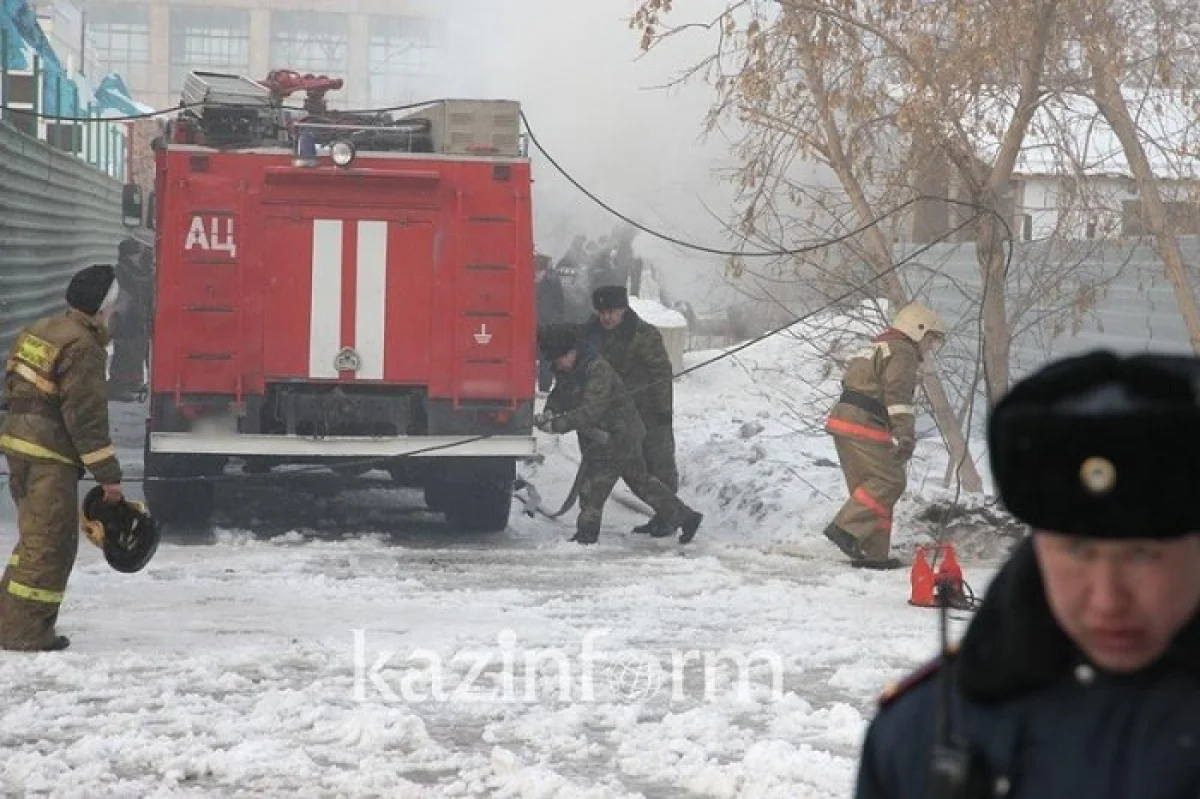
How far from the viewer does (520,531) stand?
14031mm

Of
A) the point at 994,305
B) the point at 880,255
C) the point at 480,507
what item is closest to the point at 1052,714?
the point at 480,507

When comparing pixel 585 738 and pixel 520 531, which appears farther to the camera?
pixel 520 531

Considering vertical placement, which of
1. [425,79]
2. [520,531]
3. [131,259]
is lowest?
[520,531]

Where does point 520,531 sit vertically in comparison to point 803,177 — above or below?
below

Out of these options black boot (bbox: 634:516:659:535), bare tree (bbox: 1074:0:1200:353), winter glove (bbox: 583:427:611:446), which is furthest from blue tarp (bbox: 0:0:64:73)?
bare tree (bbox: 1074:0:1200:353)

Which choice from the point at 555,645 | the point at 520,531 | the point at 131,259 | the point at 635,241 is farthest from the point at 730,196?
the point at 555,645

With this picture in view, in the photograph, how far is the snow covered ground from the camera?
642cm

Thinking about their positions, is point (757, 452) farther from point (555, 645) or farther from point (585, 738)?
point (585, 738)

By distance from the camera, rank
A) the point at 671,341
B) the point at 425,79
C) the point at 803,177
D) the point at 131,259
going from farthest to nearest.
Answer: the point at 425,79 < the point at 803,177 < the point at 671,341 < the point at 131,259

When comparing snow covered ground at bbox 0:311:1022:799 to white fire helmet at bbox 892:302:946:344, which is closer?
snow covered ground at bbox 0:311:1022:799

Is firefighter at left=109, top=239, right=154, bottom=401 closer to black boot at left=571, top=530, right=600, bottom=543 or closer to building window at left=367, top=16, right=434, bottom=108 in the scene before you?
black boot at left=571, top=530, right=600, bottom=543

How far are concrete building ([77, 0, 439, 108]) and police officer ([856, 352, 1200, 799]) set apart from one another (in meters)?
67.3

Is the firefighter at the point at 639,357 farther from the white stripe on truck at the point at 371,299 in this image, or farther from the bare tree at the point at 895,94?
the white stripe on truck at the point at 371,299

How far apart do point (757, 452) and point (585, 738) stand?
32.5ft
